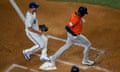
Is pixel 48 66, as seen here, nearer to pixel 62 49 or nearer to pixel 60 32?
pixel 62 49

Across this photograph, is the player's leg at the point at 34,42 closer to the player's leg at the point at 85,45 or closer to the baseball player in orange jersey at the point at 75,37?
the baseball player in orange jersey at the point at 75,37

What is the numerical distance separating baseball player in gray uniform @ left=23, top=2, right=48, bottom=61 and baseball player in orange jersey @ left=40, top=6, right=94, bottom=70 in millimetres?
318

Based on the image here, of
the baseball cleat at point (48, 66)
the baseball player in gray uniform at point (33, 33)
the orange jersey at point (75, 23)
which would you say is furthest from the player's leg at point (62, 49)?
the orange jersey at point (75, 23)

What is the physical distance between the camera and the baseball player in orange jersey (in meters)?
11.5

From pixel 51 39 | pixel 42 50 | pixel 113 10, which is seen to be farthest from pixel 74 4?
pixel 42 50

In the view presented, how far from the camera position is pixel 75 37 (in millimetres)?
11750

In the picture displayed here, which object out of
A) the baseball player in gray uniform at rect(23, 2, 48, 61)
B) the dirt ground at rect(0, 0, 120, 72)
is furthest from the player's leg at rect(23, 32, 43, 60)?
the dirt ground at rect(0, 0, 120, 72)

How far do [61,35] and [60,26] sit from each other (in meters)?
0.67

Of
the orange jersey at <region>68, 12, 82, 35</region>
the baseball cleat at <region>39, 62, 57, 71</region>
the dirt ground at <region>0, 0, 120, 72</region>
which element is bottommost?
the baseball cleat at <region>39, 62, 57, 71</region>

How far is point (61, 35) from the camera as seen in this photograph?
14148mm

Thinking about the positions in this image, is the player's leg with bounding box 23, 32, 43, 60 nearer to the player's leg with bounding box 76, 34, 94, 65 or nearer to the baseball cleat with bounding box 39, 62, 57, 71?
the baseball cleat with bounding box 39, 62, 57, 71

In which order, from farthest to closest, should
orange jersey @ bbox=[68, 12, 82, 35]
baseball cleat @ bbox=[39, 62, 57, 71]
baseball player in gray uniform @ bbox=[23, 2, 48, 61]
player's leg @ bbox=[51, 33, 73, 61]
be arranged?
baseball cleat @ bbox=[39, 62, 57, 71] < player's leg @ bbox=[51, 33, 73, 61] < baseball player in gray uniform @ bbox=[23, 2, 48, 61] < orange jersey @ bbox=[68, 12, 82, 35]

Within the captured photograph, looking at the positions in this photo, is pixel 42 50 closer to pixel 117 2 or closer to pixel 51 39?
pixel 51 39

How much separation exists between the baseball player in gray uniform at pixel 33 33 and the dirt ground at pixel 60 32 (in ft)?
0.95
